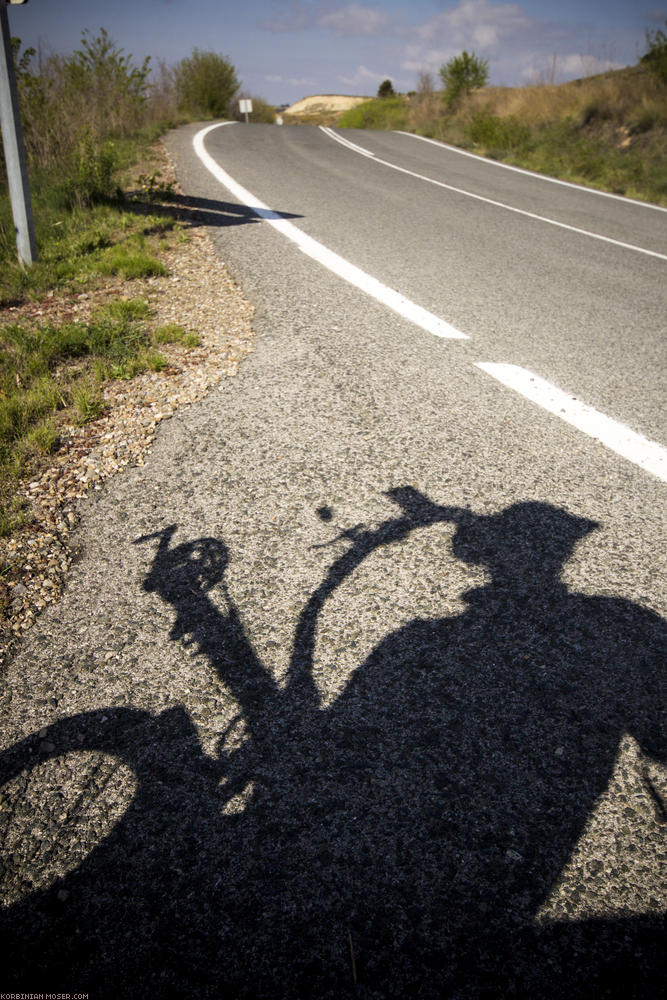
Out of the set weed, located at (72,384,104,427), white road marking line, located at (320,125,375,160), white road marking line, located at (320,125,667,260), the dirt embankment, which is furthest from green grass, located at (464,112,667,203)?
the dirt embankment

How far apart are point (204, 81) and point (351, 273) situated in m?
23.4

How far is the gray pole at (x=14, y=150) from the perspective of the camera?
177 inches

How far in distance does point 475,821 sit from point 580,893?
9.7 inches

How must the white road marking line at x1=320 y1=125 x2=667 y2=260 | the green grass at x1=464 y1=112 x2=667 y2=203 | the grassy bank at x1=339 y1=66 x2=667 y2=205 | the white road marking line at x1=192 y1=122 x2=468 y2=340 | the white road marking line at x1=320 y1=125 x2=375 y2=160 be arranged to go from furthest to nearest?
the white road marking line at x1=320 y1=125 x2=375 y2=160, the grassy bank at x1=339 y1=66 x2=667 y2=205, the green grass at x1=464 y1=112 x2=667 y2=203, the white road marking line at x1=320 y1=125 x2=667 y2=260, the white road marking line at x1=192 y1=122 x2=468 y2=340

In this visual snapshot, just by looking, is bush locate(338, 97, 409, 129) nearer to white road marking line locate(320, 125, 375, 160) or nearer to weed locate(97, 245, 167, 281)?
white road marking line locate(320, 125, 375, 160)

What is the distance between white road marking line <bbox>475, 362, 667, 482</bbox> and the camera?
2512 millimetres

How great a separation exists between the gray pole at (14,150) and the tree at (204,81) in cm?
2062

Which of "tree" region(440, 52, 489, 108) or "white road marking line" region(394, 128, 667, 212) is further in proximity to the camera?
"tree" region(440, 52, 489, 108)

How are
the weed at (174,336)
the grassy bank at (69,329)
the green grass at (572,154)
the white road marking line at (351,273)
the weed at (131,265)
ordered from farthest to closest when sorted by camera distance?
the green grass at (572,154)
the weed at (131,265)
the white road marking line at (351,273)
the weed at (174,336)
the grassy bank at (69,329)

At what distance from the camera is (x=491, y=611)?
5.91 ft

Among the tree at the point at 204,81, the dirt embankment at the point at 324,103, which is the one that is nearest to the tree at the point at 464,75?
the tree at the point at 204,81

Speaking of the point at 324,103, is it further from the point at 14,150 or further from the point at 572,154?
the point at 14,150

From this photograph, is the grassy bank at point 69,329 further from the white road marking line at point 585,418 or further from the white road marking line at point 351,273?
the white road marking line at point 585,418

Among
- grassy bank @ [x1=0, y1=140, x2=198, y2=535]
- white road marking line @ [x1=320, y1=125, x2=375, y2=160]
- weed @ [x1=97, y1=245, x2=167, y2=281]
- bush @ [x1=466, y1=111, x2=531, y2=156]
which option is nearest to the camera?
grassy bank @ [x1=0, y1=140, x2=198, y2=535]
